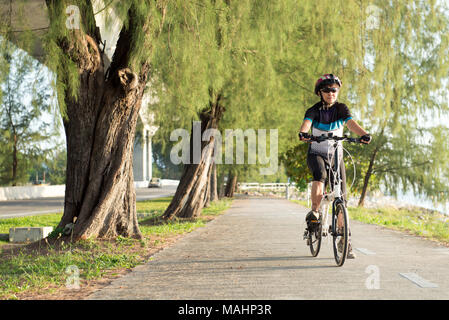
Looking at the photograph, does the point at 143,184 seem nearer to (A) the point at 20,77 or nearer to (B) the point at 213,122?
(B) the point at 213,122

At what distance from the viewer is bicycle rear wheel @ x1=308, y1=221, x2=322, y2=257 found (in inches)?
272

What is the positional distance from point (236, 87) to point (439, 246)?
21.3 feet

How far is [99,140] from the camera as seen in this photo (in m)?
8.85

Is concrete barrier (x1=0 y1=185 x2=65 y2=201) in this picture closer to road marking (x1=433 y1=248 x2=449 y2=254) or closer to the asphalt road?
the asphalt road

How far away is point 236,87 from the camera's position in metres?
13.0

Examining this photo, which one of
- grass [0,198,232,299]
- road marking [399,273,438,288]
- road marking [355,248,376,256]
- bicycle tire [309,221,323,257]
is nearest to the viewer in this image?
road marking [399,273,438,288]

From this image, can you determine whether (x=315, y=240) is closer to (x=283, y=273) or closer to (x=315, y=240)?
(x=315, y=240)

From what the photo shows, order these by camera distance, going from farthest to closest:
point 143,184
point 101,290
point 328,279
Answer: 1. point 143,184
2. point 328,279
3. point 101,290

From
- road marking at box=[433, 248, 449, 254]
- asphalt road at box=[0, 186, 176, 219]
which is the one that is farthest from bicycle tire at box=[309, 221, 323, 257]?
asphalt road at box=[0, 186, 176, 219]

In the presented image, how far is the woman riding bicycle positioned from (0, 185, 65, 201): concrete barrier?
3151cm

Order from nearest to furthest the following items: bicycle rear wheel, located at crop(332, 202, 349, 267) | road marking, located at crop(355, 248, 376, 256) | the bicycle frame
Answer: bicycle rear wheel, located at crop(332, 202, 349, 267) < the bicycle frame < road marking, located at crop(355, 248, 376, 256)

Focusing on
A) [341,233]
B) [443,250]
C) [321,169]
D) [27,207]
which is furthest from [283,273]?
[27,207]

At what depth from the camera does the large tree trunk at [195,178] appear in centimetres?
1585

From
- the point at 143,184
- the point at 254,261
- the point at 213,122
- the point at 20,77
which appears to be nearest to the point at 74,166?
the point at 20,77
